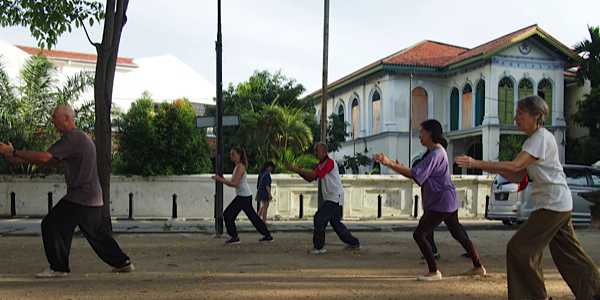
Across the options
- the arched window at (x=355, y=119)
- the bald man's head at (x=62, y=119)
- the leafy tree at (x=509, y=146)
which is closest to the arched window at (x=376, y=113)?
the arched window at (x=355, y=119)

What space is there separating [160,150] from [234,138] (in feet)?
29.8

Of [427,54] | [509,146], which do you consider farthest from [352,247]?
[427,54]

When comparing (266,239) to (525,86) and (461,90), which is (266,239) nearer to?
(525,86)

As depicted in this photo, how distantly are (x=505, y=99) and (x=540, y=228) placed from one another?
92.5 ft

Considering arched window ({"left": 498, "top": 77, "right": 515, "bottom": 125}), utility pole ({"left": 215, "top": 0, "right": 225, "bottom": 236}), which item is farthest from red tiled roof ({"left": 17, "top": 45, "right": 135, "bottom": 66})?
utility pole ({"left": 215, "top": 0, "right": 225, "bottom": 236})

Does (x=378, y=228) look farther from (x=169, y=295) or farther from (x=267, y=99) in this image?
(x=267, y=99)

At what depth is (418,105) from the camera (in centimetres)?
3466

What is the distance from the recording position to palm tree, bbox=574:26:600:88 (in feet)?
98.2

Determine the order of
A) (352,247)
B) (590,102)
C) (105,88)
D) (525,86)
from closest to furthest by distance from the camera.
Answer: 1. (352,247)
2. (105,88)
3. (590,102)
4. (525,86)

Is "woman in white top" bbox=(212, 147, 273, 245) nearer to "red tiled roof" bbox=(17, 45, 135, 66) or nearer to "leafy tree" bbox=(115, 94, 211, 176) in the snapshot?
"leafy tree" bbox=(115, 94, 211, 176)

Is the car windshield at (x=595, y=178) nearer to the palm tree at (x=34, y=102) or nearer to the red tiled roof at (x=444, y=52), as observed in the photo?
the palm tree at (x=34, y=102)

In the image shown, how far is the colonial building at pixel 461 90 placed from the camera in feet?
102

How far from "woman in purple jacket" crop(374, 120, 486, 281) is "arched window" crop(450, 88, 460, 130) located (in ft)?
91.8

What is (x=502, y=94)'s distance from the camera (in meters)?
31.6
